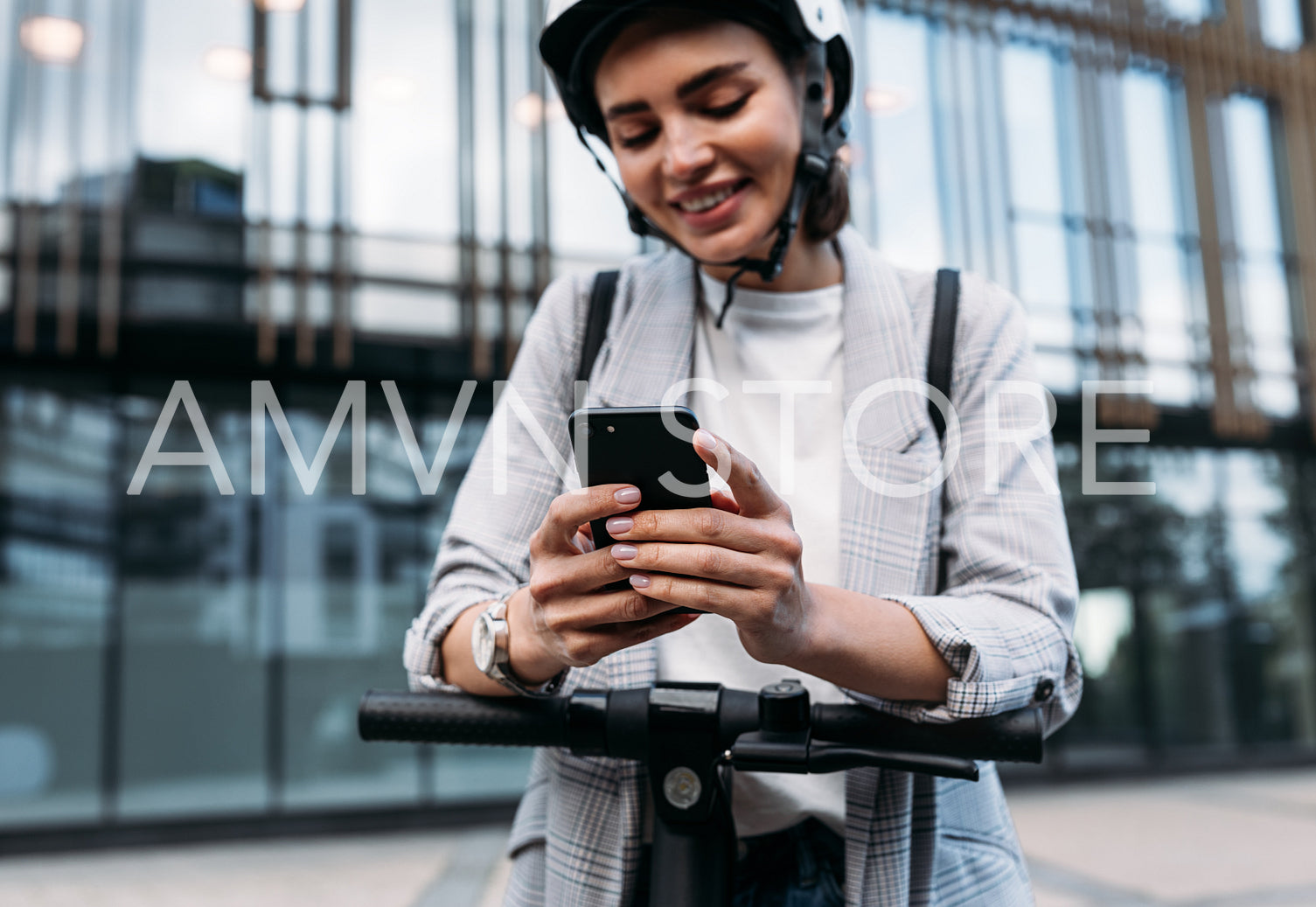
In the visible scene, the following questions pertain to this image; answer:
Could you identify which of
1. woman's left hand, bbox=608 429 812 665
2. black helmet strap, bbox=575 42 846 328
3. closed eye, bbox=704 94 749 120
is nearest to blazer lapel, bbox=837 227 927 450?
black helmet strap, bbox=575 42 846 328

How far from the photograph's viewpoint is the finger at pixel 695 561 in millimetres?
838

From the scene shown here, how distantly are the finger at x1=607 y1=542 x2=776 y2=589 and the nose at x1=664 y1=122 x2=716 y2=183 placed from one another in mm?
571

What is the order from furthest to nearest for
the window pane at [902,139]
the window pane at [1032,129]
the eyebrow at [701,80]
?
the window pane at [1032,129], the window pane at [902,139], the eyebrow at [701,80]

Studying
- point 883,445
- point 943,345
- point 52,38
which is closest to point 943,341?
point 943,345

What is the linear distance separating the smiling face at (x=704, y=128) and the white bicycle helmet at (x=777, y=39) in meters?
0.02

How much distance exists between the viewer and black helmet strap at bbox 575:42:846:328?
1.31 meters

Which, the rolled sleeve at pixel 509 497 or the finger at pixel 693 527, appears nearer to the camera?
the finger at pixel 693 527

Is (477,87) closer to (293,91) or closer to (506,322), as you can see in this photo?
(293,91)

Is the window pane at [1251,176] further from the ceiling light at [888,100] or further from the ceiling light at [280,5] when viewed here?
the ceiling light at [280,5]

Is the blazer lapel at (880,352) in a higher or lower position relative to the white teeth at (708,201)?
lower

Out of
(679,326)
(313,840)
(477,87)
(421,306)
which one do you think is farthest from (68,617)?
(679,326)

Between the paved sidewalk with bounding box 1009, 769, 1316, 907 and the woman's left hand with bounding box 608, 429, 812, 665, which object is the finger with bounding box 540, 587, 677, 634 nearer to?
the woman's left hand with bounding box 608, 429, 812, 665

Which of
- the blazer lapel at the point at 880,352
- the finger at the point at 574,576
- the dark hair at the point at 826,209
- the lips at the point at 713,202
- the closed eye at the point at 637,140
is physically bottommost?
the finger at the point at 574,576

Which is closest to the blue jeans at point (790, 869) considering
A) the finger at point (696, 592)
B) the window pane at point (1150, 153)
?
the finger at point (696, 592)
